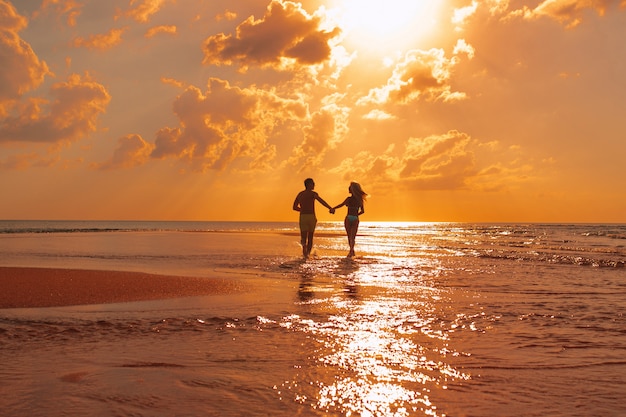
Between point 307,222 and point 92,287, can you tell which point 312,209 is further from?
point 92,287

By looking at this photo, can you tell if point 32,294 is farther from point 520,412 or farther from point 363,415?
point 520,412

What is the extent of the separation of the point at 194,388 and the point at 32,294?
19.6ft

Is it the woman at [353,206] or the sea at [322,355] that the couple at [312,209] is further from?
the sea at [322,355]

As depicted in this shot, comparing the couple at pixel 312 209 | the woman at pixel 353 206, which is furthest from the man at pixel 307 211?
the woman at pixel 353 206

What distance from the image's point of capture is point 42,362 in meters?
4.53

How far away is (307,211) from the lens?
18234mm

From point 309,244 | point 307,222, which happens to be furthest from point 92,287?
point 309,244

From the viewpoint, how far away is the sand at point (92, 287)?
26.9ft

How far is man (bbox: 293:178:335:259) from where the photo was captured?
711 inches

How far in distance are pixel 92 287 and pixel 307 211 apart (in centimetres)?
954

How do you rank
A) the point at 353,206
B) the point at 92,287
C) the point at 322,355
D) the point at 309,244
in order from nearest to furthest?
the point at 322,355, the point at 92,287, the point at 309,244, the point at 353,206

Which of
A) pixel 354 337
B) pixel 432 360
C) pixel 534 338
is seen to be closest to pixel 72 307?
pixel 354 337

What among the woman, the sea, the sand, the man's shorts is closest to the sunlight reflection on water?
the sea

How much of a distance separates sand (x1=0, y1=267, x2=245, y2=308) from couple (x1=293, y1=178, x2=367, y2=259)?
7.14 meters
